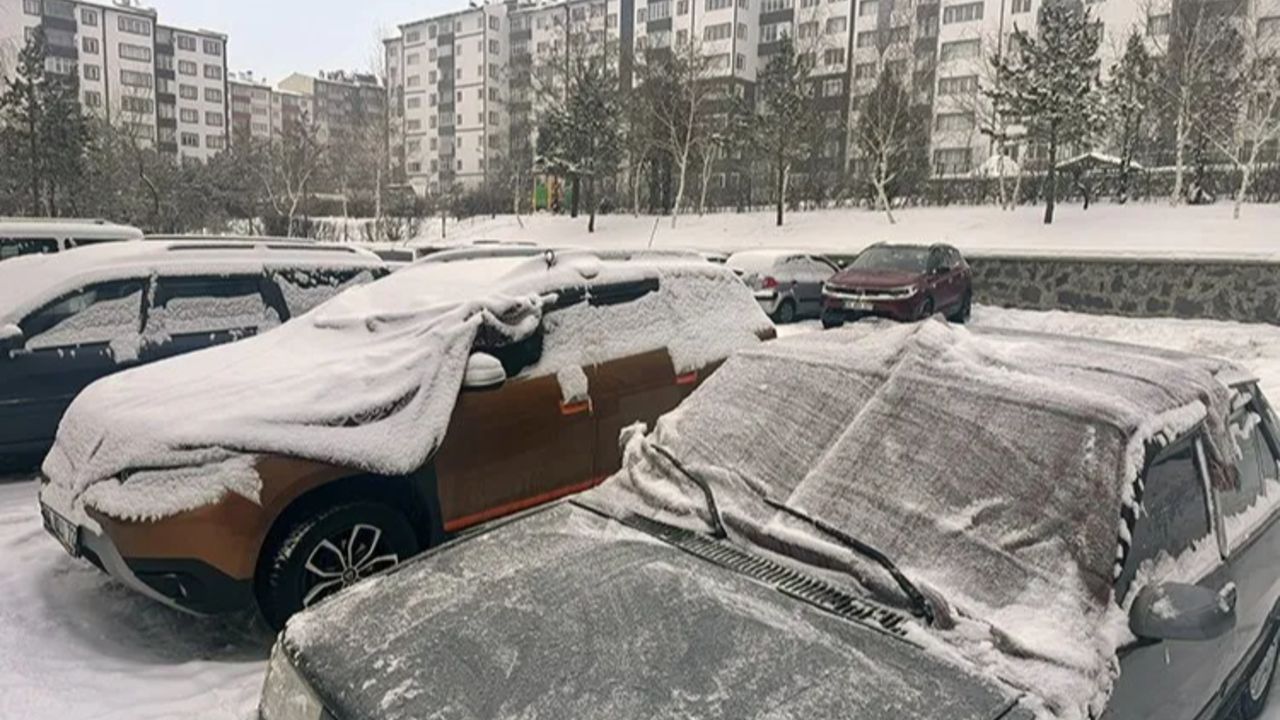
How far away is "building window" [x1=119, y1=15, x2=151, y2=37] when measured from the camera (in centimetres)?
7044

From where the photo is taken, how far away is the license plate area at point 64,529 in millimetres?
3633

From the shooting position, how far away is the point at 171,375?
421 centimetres

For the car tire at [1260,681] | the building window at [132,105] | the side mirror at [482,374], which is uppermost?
the building window at [132,105]

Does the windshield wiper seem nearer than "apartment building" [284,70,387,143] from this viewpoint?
Yes

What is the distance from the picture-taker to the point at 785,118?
31.2 m

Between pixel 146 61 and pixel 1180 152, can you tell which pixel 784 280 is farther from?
pixel 146 61

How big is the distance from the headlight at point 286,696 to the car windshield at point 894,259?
46.4 feet

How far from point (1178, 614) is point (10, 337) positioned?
22.2 ft

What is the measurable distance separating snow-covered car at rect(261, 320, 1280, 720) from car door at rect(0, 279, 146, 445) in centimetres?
483

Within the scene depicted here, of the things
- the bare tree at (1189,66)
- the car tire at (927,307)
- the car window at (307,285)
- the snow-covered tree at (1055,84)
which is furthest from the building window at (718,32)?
the car window at (307,285)

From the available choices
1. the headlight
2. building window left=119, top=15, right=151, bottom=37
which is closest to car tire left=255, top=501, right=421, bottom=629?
the headlight

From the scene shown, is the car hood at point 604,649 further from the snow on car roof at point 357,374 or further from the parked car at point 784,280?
the parked car at point 784,280

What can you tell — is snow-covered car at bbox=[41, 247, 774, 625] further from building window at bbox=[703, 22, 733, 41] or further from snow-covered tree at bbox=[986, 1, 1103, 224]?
building window at bbox=[703, 22, 733, 41]

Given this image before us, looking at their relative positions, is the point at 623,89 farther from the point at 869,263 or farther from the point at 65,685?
the point at 65,685
